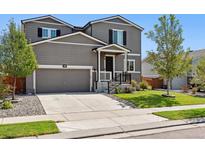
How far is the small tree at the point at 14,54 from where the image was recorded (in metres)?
15.2

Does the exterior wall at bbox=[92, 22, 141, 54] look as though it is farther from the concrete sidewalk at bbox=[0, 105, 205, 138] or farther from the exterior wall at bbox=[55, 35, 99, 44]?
the concrete sidewalk at bbox=[0, 105, 205, 138]

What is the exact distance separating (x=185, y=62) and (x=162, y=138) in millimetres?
12581

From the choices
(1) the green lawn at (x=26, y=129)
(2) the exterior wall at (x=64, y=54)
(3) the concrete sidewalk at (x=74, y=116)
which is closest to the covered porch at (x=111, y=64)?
(2) the exterior wall at (x=64, y=54)

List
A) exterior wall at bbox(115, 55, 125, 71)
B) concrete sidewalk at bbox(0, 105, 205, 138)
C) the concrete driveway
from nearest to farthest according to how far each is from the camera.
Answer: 1. concrete sidewalk at bbox(0, 105, 205, 138)
2. the concrete driveway
3. exterior wall at bbox(115, 55, 125, 71)

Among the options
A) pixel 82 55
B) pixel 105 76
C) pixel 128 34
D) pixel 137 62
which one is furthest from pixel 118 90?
pixel 128 34

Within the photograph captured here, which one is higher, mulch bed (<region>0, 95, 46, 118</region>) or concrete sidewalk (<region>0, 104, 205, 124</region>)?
mulch bed (<region>0, 95, 46, 118</region>)

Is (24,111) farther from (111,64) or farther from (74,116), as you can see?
(111,64)

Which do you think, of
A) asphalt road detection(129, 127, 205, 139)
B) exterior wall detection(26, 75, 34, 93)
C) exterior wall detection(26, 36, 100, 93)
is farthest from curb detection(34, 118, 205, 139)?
exterior wall detection(26, 36, 100, 93)

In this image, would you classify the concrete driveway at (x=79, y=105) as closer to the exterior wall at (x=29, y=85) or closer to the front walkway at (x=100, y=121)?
the front walkway at (x=100, y=121)

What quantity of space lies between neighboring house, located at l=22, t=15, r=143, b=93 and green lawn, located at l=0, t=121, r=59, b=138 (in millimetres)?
11453

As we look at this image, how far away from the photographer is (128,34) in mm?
25469

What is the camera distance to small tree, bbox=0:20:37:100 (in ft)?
49.9

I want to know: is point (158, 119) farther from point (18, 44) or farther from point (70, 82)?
point (70, 82)
